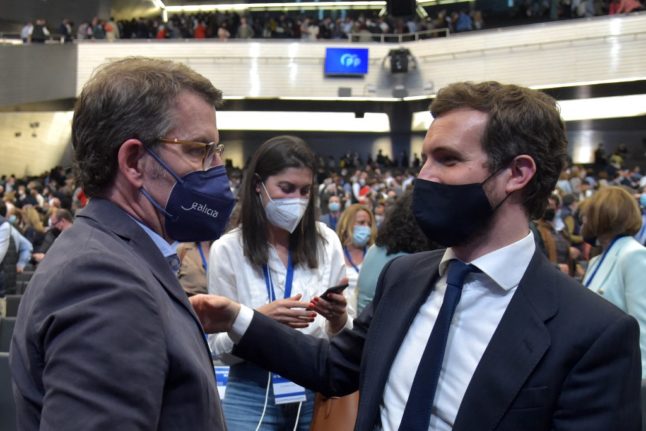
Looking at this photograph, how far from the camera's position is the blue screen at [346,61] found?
26172 millimetres

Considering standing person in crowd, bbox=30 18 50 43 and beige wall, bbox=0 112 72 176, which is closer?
standing person in crowd, bbox=30 18 50 43

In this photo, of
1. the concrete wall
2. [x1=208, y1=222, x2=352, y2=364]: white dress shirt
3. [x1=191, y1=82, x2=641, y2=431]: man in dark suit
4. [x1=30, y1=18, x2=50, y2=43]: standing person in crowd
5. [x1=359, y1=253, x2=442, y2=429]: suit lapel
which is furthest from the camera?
[x1=30, y1=18, x2=50, y2=43]: standing person in crowd

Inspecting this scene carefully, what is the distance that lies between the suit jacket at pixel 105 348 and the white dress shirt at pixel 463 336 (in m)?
0.49

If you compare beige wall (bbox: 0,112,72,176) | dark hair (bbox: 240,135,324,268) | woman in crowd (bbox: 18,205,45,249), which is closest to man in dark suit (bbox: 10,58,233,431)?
dark hair (bbox: 240,135,324,268)

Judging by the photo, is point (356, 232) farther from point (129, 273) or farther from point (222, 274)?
point (129, 273)

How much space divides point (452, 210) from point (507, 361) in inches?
14.5

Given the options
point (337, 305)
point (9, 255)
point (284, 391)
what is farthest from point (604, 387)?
point (9, 255)

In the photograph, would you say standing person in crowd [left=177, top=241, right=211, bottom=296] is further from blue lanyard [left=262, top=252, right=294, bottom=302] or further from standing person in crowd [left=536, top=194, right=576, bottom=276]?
standing person in crowd [left=536, top=194, right=576, bottom=276]

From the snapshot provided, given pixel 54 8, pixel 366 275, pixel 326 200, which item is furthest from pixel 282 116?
pixel 366 275

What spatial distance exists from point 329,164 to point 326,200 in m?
12.7

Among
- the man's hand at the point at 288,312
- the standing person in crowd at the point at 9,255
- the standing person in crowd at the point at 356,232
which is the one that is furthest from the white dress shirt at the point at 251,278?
the standing person in crowd at the point at 9,255

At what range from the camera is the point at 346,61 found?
26359mm

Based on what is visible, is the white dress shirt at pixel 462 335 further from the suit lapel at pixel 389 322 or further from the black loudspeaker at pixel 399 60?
the black loudspeaker at pixel 399 60

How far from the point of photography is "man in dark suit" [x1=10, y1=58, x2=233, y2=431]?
3.97 ft
